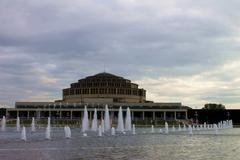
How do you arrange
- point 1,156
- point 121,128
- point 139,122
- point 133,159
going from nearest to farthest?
1. point 133,159
2. point 1,156
3. point 121,128
4. point 139,122

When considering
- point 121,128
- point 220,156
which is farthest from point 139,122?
point 220,156

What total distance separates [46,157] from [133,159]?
212 inches

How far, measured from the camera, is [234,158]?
99.1ft

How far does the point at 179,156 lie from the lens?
31547 millimetres

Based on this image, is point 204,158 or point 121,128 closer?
point 204,158

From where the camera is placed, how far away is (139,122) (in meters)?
190

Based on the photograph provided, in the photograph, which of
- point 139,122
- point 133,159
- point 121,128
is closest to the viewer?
point 133,159

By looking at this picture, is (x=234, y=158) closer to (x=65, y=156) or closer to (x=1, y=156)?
(x=65, y=156)

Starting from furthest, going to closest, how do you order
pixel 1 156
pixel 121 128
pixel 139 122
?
pixel 139 122
pixel 121 128
pixel 1 156

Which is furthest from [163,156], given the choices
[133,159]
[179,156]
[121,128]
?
[121,128]

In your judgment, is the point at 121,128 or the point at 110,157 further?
the point at 121,128

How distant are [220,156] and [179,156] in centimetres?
260

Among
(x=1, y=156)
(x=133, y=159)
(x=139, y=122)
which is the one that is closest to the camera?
(x=133, y=159)

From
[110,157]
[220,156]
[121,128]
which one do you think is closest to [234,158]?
[220,156]
